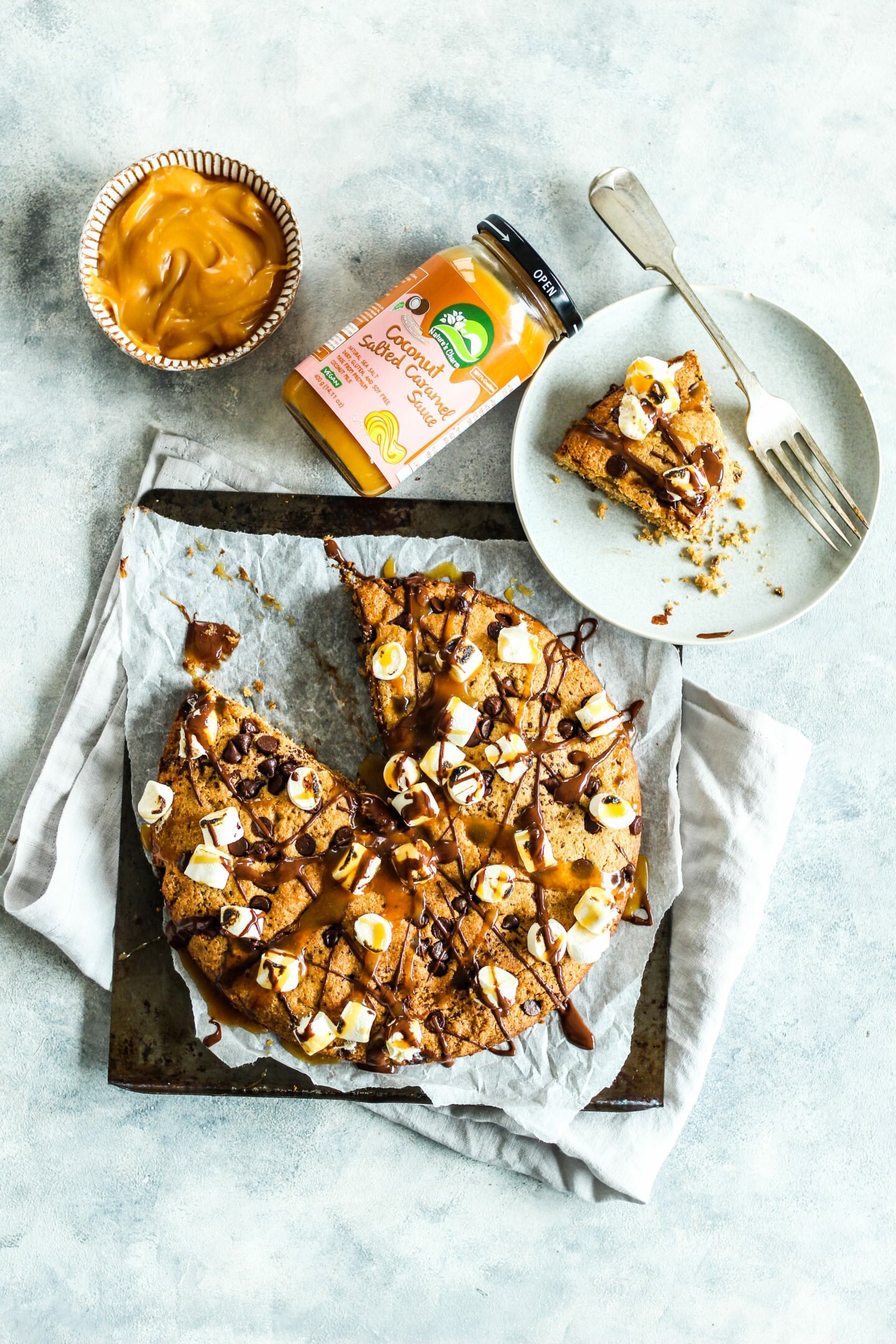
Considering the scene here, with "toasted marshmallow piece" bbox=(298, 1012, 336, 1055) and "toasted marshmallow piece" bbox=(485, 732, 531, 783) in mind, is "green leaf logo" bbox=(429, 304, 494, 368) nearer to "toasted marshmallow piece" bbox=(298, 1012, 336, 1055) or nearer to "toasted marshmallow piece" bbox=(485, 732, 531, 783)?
"toasted marshmallow piece" bbox=(485, 732, 531, 783)

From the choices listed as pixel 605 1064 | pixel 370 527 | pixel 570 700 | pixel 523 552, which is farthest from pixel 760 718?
pixel 370 527

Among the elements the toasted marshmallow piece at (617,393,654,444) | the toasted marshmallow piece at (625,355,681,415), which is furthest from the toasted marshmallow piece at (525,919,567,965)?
the toasted marshmallow piece at (625,355,681,415)

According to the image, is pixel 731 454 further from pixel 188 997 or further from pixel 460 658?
pixel 188 997

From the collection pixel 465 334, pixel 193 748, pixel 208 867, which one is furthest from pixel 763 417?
pixel 208 867

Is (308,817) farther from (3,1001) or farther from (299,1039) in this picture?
(3,1001)

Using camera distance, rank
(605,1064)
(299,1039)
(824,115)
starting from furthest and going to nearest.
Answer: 1. (824,115)
2. (605,1064)
3. (299,1039)

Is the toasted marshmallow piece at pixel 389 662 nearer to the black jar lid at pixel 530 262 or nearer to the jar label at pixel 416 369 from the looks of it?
the jar label at pixel 416 369
